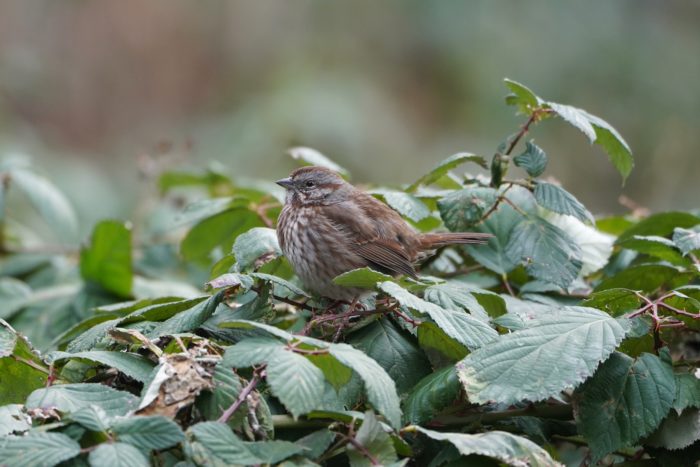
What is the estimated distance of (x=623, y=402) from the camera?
2094mm

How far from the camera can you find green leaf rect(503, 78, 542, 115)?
8.70 feet

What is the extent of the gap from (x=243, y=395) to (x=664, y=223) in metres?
1.72

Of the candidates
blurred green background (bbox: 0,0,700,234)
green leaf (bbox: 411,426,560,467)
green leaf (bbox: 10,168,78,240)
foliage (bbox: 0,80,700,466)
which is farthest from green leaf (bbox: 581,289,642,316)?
blurred green background (bbox: 0,0,700,234)

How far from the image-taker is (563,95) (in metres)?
9.45

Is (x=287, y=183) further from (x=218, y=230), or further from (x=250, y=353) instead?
(x=250, y=353)

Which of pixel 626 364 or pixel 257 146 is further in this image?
pixel 257 146

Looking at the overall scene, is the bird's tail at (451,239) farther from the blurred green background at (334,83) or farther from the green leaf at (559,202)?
the blurred green background at (334,83)

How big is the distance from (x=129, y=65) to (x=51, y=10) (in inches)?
45.7

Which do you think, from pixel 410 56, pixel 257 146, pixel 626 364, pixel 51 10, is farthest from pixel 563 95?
pixel 626 364

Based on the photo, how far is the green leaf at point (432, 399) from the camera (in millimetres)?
2021

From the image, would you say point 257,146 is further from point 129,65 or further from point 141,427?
point 141,427

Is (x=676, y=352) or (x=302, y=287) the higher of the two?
(x=302, y=287)

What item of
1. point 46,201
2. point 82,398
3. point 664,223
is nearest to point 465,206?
point 664,223

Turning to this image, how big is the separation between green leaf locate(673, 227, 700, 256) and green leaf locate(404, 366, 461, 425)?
83 cm
